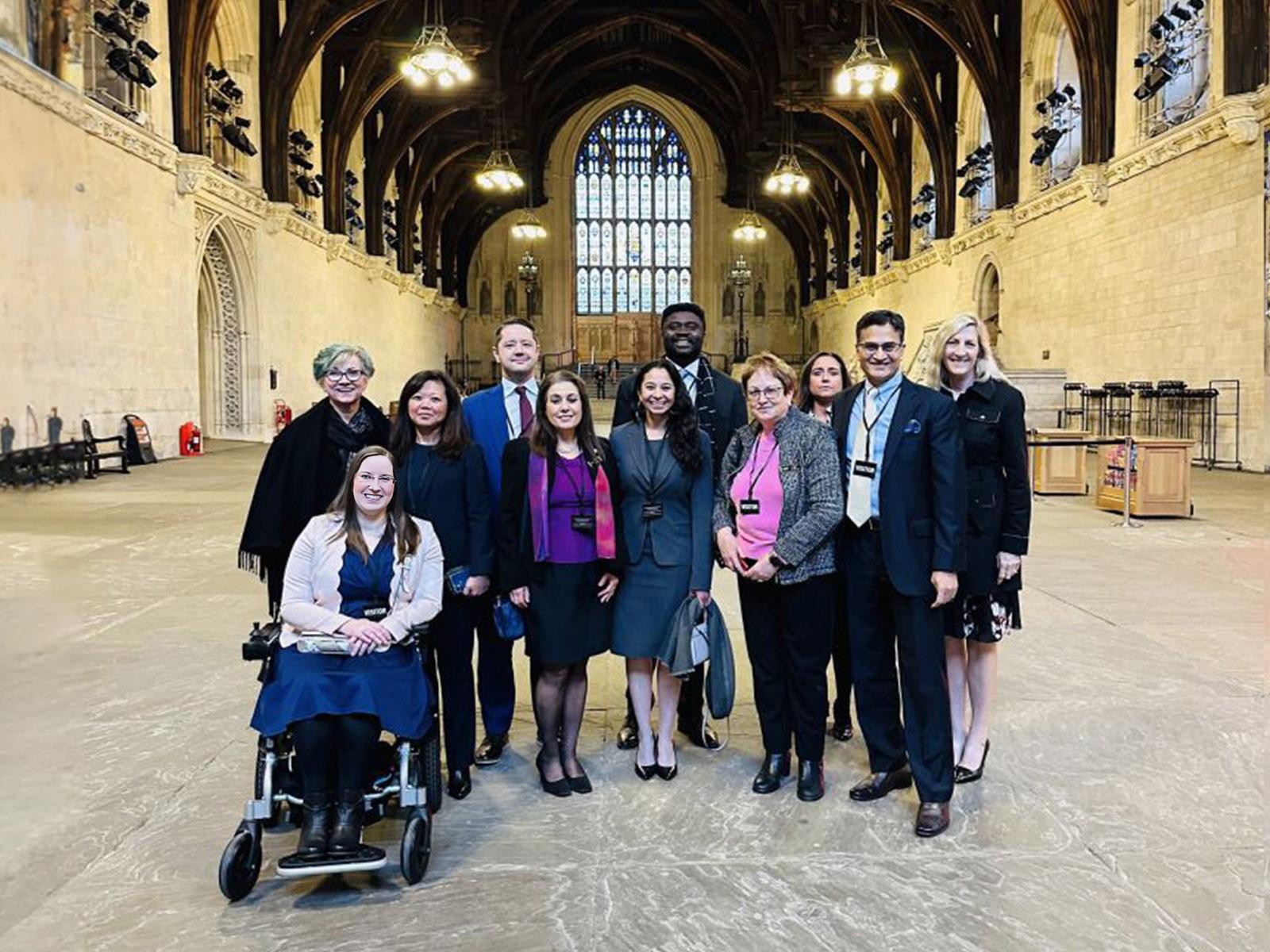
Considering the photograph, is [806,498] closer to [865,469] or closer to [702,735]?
[865,469]

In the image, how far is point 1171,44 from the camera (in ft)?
50.2

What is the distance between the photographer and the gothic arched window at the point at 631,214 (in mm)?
40219

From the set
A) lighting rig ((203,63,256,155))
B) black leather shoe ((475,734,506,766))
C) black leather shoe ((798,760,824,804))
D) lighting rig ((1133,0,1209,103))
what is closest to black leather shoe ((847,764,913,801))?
black leather shoe ((798,760,824,804))

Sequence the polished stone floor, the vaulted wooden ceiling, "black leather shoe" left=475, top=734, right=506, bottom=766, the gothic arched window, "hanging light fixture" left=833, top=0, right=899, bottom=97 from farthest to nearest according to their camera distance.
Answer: the gothic arched window, the vaulted wooden ceiling, "hanging light fixture" left=833, top=0, right=899, bottom=97, "black leather shoe" left=475, top=734, right=506, bottom=766, the polished stone floor

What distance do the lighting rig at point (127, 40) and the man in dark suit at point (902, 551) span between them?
14.3m

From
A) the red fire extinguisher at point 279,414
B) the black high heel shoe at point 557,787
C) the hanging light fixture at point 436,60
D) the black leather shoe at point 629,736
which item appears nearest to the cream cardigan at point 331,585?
the black high heel shoe at point 557,787

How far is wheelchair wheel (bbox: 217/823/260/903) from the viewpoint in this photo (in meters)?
2.51

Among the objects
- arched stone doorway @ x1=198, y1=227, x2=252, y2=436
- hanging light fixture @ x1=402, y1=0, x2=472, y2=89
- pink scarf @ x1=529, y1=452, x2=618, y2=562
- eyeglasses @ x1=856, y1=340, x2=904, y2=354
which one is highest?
hanging light fixture @ x1=402, y1=0, x2=472, y2=89

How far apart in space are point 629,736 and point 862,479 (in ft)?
4.80

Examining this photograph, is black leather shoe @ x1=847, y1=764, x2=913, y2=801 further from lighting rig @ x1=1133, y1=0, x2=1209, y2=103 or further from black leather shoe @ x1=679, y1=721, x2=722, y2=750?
lighting rig @ x1=1133, y1=0, x2=1209, y2=103

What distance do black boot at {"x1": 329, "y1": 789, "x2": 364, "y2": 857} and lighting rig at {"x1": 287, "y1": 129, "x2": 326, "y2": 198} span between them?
834 inches

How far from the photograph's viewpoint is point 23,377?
1206 cm

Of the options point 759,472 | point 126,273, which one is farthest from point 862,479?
point 126,273

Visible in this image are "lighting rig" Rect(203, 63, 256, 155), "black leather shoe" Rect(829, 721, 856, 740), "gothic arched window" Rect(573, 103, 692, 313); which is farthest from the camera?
"gothic arched window" Rect(573, 103, 692, 313)
